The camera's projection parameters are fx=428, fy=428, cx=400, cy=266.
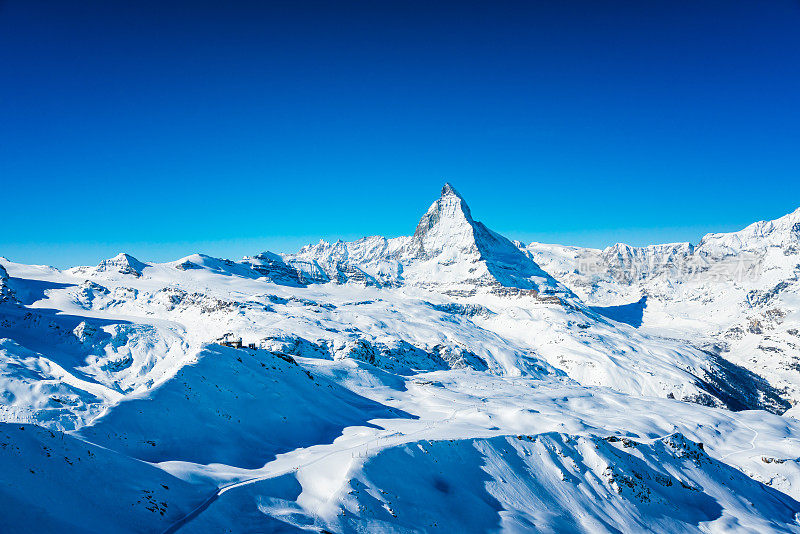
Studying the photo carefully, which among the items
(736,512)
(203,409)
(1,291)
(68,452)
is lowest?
(1,291)

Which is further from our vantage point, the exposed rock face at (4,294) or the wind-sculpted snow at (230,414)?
the exposed rock face at (4,294)

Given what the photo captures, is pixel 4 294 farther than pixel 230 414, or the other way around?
pixel 4 294

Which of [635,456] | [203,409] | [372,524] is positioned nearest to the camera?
[372,524]

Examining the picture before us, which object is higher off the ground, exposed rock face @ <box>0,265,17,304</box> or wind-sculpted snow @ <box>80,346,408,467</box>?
wind-sculpted snow @ <box>80,346,408,467</box>

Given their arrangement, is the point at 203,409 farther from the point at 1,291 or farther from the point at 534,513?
the point at 1,291

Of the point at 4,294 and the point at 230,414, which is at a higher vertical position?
the point at 230,414

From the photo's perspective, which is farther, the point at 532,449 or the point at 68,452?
the point at 532,449

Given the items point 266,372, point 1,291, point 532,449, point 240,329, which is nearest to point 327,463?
point 532,449

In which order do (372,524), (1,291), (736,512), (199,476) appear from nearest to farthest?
→ (372,524), (199,476), (736,512), (1,291)

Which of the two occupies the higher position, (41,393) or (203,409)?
(203,409)

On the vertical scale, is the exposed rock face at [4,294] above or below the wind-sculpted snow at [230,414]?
below

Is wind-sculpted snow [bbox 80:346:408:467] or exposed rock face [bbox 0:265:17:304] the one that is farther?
exposed rock face [bbox 0:265:17:304]
